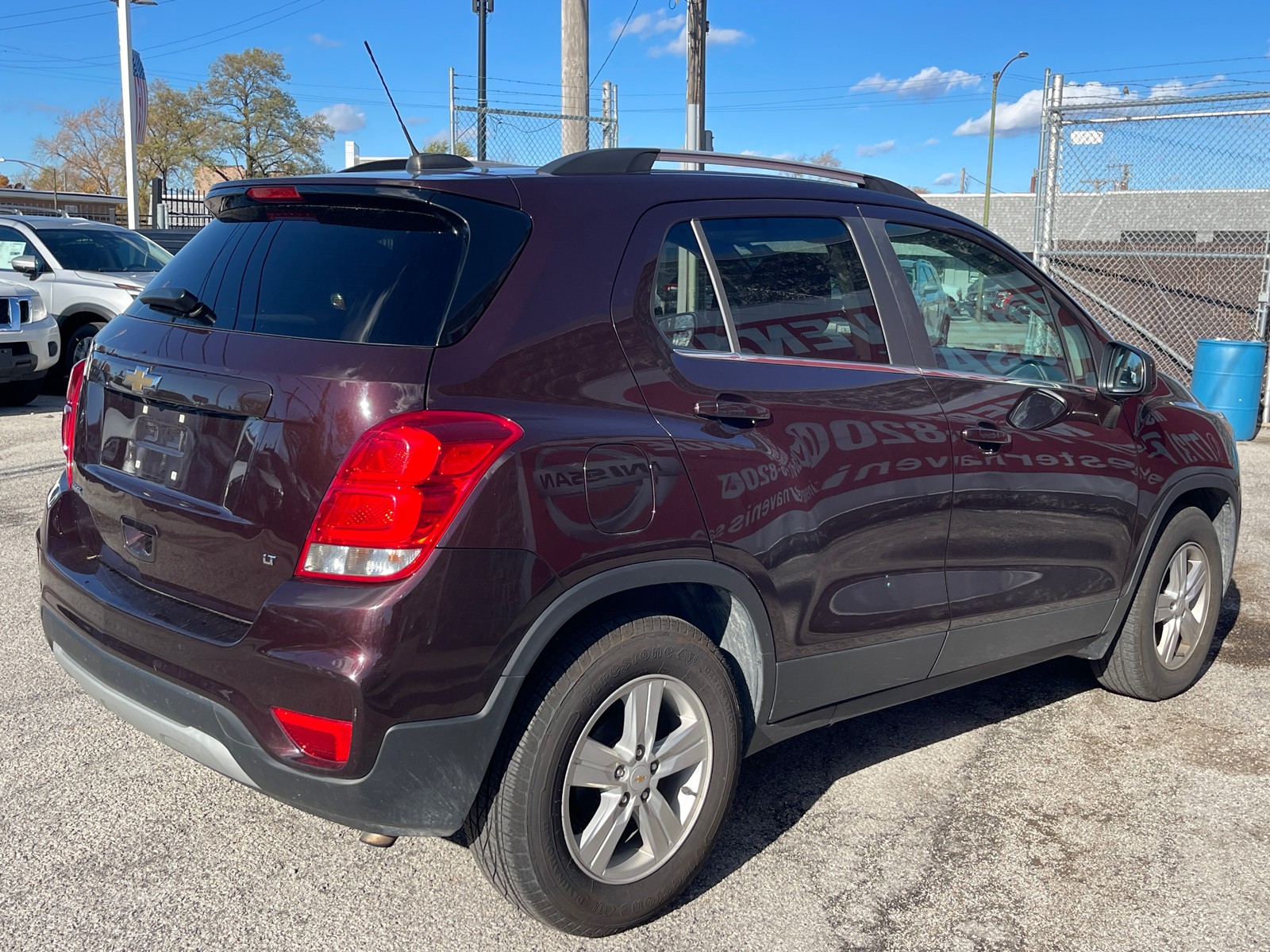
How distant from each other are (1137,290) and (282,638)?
39.7 ft

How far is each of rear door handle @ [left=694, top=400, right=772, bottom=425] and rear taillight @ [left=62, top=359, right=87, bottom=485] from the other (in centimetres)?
170

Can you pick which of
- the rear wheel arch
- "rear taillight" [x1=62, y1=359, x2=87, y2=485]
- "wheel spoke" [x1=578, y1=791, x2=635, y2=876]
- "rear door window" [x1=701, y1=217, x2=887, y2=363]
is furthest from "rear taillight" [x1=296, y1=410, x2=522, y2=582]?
"rear taillight" [x1=62, y1=359, x2=87, y2=485]

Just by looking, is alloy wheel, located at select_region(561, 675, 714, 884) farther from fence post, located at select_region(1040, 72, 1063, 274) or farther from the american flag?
the american flag

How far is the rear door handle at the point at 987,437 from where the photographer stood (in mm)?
3301

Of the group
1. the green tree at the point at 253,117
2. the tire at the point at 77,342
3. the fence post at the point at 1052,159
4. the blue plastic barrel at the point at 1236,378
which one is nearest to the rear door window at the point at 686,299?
the fence post at the point at 1052,159

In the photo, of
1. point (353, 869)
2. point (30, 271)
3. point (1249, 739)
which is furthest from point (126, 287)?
point (1249, 739)

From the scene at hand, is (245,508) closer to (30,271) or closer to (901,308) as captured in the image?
(901,308)

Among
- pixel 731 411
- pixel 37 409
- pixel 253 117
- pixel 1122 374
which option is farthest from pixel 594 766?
pixel 253 117

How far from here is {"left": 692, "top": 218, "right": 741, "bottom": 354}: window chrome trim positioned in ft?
9.43

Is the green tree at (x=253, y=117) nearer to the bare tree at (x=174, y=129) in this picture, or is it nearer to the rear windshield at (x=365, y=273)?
the bare tree at (x=174, y=129)

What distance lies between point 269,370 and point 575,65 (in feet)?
31.9

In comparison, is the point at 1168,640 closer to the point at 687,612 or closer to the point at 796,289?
the point at 796,289

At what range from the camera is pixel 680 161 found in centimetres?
307

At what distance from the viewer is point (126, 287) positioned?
468 inches
